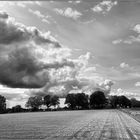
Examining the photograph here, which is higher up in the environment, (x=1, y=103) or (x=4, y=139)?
(x=1, y=103)

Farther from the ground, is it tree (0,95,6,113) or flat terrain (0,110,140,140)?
tree (0,95,6,113)

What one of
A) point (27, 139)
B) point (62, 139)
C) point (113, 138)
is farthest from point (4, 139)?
point (113, 138)

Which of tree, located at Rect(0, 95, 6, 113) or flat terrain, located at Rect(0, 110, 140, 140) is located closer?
flat terrain, located at Rect(0, 110, 140, 140)

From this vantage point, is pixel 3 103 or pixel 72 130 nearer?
pixel 72 130

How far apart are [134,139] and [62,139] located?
5220 millimetres

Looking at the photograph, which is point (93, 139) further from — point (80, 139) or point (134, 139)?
point (134, 139)

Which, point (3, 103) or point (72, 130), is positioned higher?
point (3, 103)

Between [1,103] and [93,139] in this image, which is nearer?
[93,139]

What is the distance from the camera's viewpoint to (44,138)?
19.1 metres

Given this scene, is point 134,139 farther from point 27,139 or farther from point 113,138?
point 27,139

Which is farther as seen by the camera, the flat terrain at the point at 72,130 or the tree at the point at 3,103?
the tree at the point at 3,103

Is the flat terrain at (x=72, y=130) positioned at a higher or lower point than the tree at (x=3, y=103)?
lower

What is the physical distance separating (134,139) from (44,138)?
22.1 feet

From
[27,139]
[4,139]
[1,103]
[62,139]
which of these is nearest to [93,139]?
[62,139]
